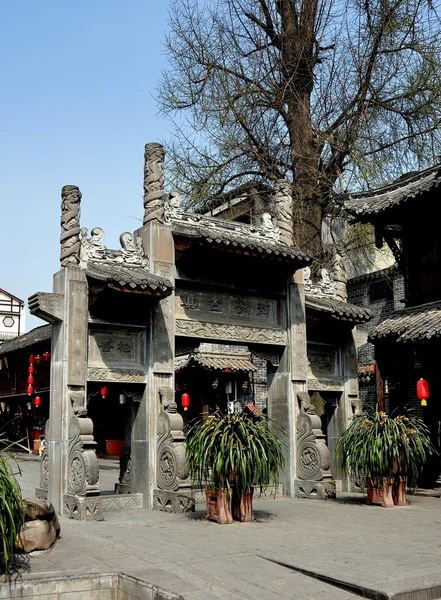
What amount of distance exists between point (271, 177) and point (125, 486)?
1018cm

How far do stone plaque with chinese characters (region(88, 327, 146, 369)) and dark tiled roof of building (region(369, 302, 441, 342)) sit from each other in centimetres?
518

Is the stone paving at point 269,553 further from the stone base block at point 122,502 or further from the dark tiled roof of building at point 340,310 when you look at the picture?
the dark tiled roof of building at point 340,310

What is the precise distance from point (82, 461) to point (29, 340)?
14.9 metres

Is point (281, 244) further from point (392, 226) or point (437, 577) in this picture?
point (437, 577)

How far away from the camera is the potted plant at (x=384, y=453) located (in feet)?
35.8

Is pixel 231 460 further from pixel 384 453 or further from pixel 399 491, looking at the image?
pixel 399 491

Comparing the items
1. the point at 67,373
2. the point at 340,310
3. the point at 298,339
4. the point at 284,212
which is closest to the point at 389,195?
the point at 284,212

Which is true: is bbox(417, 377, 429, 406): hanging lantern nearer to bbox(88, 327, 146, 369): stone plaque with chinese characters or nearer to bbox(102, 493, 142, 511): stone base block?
bbox(88, 327, 146, 369): stone plaque with chinese characters

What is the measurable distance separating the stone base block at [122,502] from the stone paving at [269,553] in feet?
0.78

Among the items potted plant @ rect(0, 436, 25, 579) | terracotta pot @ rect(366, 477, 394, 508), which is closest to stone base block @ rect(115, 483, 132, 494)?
terracotta pot @ rect(366, 477, 394, 508)

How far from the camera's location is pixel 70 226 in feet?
35.9

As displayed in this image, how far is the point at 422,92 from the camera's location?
18797 mm

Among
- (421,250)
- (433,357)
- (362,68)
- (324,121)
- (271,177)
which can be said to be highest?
(362,68)

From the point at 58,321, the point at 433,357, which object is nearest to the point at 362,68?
the point at 433,357
